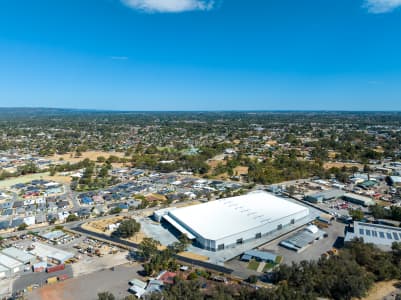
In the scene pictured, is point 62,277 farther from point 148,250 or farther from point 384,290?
point 384,290

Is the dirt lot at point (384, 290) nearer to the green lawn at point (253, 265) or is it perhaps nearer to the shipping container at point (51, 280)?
the green lawn at point (253, 265)

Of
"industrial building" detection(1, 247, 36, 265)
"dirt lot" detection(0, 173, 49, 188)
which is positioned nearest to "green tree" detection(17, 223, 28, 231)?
"industrial building" detection(1, 247, 36, 265)

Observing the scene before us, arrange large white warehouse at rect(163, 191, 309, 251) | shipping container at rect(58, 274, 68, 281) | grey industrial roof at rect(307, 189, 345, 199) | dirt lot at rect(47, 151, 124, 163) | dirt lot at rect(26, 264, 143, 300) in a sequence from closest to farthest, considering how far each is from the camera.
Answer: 1. dirt lot at rect(26, 264, 143, 300)
2. shipping container at rect(58, 274, 68, 281)
3. large white warehouse at rect(163, 191, 309, 251)
4. grey industrial roof at rect(307, 189, 345, 199)
5. dirt lot at rect(47, 151, 124, 163)

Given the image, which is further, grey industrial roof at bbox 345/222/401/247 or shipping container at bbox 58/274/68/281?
grey industrial roof at bbox 345/222/401/247

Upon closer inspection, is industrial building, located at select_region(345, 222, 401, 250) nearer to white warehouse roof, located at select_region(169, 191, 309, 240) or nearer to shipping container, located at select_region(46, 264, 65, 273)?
white warehouse roof, located at select_region(169, 191, 309, 240)

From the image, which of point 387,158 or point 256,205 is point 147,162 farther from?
point 387,158

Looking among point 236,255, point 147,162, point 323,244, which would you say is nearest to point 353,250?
point 323,244

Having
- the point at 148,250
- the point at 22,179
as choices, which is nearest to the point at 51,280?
the point at 148,250

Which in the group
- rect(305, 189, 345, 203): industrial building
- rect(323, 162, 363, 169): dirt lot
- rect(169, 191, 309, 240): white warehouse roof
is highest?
rect(169, 191, 309, 240): white warehouse roof
